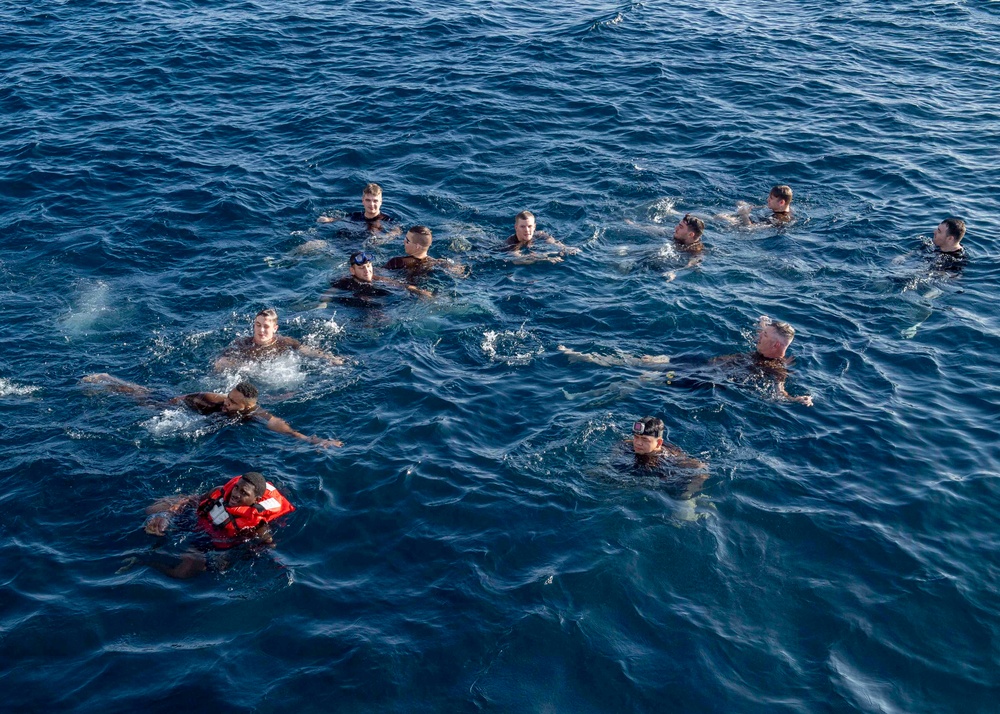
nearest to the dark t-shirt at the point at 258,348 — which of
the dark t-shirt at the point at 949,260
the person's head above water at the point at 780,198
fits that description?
the person's head above water at the point at 780,198

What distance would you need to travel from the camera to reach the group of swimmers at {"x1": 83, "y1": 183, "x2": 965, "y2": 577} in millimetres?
12656

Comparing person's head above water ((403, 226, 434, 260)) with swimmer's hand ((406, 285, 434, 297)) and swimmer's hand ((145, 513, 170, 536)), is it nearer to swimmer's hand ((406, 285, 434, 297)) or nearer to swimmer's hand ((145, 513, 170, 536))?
swimmer's hand ((406, 285, 434, 297))

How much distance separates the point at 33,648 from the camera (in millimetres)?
11258

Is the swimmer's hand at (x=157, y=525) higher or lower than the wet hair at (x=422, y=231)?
lower

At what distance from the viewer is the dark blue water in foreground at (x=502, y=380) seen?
1141 centimetres

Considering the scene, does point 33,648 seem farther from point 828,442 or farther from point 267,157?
point 267,157

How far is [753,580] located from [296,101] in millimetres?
22425

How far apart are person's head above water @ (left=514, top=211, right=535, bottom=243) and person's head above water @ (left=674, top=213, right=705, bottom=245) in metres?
3.59

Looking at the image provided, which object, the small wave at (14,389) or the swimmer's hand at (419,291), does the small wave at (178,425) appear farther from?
the swimmer's hand at (419,291)

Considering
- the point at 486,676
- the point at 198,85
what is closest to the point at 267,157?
the point at 198,85

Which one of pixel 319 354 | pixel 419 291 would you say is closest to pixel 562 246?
pixel 419 291

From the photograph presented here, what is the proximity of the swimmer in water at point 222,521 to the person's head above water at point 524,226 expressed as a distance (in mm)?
9832

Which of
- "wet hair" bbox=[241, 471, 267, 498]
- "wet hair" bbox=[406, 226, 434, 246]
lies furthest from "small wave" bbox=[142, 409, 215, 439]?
"wet hair" bbox=[406, 226, 434, 246]

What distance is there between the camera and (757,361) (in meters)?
16.7
